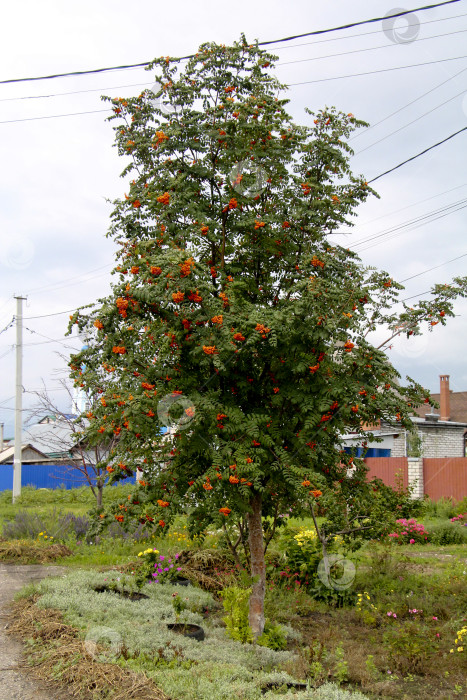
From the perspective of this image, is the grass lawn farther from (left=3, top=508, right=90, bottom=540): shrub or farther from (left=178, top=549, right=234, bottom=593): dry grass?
(left=3, top=508, right=90, bottom=540): shrub

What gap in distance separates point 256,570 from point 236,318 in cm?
275

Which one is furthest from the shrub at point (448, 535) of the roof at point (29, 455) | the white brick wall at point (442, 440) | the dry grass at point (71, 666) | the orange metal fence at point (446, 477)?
the roof at point (29, 455)

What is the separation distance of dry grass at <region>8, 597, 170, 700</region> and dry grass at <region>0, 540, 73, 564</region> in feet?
12.2

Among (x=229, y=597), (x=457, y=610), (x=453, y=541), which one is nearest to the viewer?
(x=229, y=597)

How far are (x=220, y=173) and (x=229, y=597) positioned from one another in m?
4.06

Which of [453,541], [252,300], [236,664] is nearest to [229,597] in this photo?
[236,664]

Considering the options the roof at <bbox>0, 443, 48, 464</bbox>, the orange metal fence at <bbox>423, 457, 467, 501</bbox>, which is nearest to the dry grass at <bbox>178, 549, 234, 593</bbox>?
the orange metal fence at <bbox>423, 457, 467, 501</bbox>

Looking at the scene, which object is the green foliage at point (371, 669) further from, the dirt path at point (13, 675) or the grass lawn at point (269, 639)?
the dirt path at point (13, 675)

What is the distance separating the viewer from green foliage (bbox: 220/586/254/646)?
531cm

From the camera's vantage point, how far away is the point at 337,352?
5.29m

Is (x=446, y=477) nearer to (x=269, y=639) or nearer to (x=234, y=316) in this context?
(x=269, y=639)

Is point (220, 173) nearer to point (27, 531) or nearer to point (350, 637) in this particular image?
point (350, 637)

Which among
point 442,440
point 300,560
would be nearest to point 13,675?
point 300,560

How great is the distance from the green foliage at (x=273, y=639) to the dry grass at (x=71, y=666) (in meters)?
1.49
